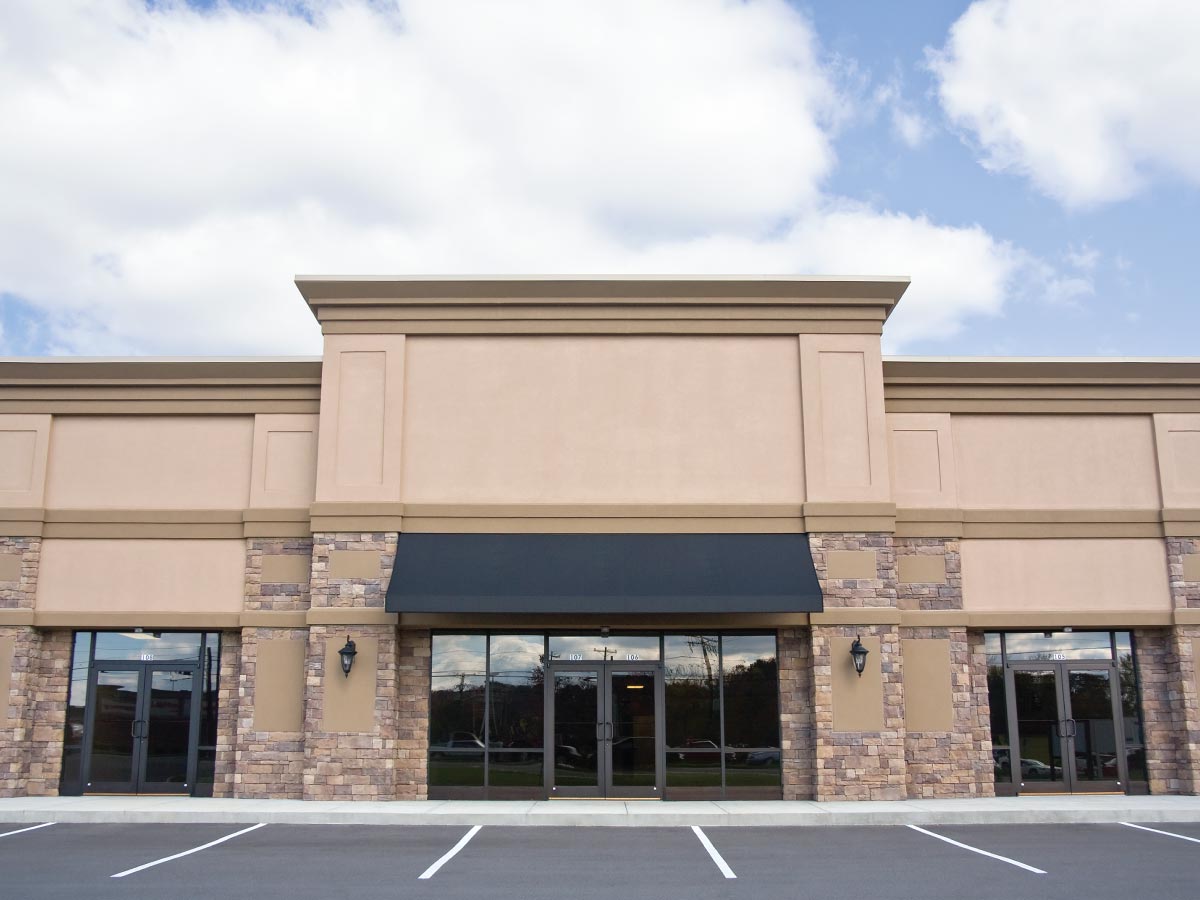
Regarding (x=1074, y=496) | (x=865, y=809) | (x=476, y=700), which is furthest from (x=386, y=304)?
(x=1074, y=496)

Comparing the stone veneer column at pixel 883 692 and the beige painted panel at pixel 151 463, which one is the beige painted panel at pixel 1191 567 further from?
the beige painted panel at pixel 151 463

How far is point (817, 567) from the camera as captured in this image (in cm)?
1691

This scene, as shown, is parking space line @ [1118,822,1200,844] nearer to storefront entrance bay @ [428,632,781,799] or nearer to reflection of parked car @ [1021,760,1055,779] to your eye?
reflection of parked car @ [1021,760,1055,779]

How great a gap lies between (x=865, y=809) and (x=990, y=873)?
13.7ft

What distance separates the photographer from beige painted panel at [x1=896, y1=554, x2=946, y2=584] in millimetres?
17625

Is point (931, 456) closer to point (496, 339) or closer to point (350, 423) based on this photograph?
point (496, 339)

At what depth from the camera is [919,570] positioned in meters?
17.7

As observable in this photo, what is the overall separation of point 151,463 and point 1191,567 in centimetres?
1721

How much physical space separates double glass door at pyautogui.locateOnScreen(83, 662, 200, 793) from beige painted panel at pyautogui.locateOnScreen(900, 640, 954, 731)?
11.3 m

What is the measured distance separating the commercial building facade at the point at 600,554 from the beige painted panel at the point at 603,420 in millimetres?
51

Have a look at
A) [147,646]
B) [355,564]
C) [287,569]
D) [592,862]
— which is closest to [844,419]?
[355,564]

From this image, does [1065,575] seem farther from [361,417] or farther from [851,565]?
[361,417]

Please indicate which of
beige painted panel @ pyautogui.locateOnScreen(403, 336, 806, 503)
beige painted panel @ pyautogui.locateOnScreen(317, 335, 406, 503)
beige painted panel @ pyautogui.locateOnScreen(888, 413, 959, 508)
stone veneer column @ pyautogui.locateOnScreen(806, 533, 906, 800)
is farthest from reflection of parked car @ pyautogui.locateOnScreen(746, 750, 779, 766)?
beige painted panel @ pyautogui.locateOnScreen(317, 335, 406, 503)

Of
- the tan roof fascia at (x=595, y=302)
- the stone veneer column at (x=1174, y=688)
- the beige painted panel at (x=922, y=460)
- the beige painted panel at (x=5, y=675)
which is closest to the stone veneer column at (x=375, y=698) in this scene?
the tan roof fascia at (x=595, y=302)
